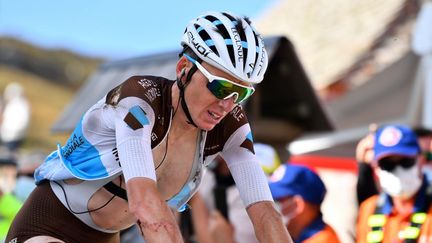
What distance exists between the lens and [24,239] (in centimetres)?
319

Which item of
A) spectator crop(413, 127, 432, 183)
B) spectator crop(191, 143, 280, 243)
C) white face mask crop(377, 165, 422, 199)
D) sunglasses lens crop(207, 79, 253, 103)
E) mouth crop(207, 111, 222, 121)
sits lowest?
spectator crop(413, 127, 432, 183)

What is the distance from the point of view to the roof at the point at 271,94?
764 cm

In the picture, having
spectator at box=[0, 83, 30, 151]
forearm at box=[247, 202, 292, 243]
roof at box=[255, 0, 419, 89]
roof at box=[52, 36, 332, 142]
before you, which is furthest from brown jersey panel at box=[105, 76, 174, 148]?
roof at box=[255, 0, 419, 89]

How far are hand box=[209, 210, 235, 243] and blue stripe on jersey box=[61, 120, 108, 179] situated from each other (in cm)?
273

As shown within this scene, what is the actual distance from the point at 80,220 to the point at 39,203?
19 cm

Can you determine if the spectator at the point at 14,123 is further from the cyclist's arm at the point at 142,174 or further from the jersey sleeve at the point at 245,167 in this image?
the cyclist's arm at the point at 142,174

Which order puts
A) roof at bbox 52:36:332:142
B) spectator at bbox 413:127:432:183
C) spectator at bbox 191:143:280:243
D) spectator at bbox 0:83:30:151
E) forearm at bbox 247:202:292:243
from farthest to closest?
spectator at bbox 0:83:30:151 → roof at bbox 52:36:332:142 → spectator at bbox 413:127:432:183 → spectator at bbox 191:143:280:243 → forearm at bbox 247:202:292:243

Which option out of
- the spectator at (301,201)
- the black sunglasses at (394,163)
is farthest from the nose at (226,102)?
the black sunglasses at (394,163)

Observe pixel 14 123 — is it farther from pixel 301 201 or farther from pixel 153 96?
pixel 153 96

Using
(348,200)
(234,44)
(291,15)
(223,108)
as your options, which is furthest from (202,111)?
(291,15)

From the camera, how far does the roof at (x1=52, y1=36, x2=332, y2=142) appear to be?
764cm

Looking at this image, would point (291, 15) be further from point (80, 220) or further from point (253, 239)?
point (80, 220)

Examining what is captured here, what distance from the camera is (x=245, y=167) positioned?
3408 mm

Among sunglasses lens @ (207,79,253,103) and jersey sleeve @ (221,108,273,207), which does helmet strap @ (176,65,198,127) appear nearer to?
sunglasses lens @ (207,79,253,103)
